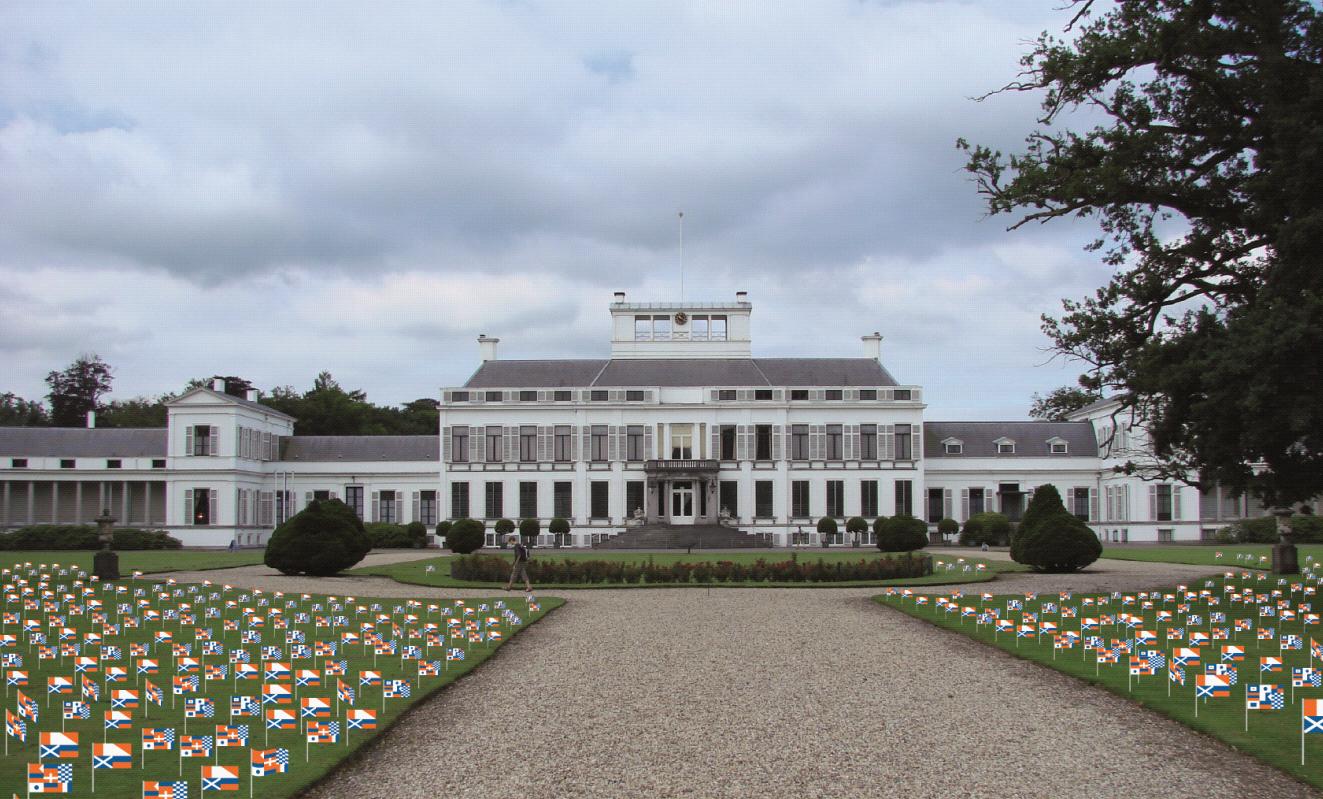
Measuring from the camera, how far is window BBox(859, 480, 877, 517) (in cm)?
5550

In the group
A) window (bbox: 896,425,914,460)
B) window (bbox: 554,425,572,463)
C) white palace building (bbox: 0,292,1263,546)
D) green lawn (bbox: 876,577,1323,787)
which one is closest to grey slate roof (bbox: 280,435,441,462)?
white palace building (bbox: 0,292,1263,546)

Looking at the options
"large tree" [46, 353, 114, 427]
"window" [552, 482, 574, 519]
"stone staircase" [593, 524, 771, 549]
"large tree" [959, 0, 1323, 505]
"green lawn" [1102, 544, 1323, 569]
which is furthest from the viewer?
"large tree" [46, 353, 114, 427]

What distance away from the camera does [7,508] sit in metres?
58.6

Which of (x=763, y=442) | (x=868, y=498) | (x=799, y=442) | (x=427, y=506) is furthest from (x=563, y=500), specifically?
(x=868, y=498)

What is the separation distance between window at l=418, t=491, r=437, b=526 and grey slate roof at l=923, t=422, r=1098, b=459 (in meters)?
25.3

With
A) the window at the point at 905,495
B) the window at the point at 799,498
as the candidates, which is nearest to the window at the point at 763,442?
the window at the point at 799,498

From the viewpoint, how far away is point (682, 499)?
55438mm

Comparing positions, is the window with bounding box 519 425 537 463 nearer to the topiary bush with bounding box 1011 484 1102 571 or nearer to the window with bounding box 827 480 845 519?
the window with bounding box 827 480 845 519

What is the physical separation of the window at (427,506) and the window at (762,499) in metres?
16.9

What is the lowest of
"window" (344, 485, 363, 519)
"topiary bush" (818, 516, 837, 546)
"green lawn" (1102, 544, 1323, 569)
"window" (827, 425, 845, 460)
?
"green lawn" (1102, 544, 1323, 569)

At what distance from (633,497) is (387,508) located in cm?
1398

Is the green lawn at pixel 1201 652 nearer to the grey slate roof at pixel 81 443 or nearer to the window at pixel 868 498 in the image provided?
the window at pixel 868 498

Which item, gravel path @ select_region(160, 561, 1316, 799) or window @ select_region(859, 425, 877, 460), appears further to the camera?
window @ select_region(859, 425, 877, 460)

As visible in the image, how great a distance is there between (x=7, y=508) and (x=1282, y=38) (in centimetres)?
5956
